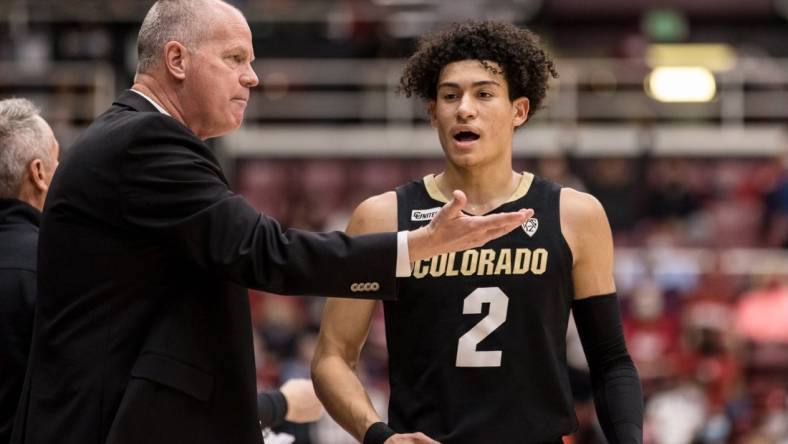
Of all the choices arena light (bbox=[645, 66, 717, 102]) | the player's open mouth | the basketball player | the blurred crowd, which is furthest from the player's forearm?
arena light (bbox=[645, 66, 717, 102])

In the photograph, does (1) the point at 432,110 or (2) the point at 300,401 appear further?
(2) the point at 300,401

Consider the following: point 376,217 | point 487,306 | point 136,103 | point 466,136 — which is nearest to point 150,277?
point 136,103

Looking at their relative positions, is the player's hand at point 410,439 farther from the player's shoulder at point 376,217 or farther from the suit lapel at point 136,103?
the suit lapel at point 136,103

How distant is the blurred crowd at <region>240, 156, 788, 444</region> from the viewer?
10664 millimetres

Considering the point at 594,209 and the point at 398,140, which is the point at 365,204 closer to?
the point at 594,209

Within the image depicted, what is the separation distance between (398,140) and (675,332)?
14.5ft

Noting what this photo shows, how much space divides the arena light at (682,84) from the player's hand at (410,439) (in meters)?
12.4

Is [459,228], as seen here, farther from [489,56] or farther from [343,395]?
[489,56]

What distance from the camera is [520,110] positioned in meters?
4.48

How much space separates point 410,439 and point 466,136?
1.01 m

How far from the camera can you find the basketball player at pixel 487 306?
4102mm

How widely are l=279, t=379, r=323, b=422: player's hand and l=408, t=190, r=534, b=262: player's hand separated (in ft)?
4.84

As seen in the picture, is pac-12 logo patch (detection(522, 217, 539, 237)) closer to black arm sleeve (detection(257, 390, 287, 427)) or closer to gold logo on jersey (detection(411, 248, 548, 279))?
gold logo on jersey (detection(411, 248, 548, 279))

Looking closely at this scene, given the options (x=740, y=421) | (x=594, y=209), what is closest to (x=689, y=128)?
(x=740, y=421)
